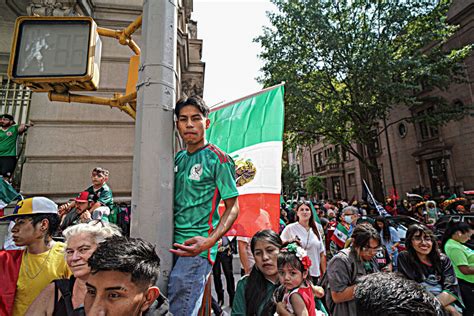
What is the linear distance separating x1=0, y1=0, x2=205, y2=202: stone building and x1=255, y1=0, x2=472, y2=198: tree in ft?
41.0

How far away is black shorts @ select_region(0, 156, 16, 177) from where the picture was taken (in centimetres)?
526

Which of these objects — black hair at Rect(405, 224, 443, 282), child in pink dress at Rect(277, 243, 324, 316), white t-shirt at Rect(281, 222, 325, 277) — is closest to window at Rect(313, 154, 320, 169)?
white t-shirt at Rect(281, 222, 325, 277)

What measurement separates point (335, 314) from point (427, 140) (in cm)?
2923

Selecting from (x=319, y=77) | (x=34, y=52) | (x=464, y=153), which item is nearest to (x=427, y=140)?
(x=464, y=153)

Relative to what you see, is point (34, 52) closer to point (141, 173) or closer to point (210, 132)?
point (141, 173)

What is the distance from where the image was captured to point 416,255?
3.78 metres

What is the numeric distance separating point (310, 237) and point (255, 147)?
2.36 metres

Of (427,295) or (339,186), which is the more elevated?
(339,186)

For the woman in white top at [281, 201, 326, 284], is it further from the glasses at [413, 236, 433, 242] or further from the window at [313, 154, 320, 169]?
the window at [313, 154, 320, 169]

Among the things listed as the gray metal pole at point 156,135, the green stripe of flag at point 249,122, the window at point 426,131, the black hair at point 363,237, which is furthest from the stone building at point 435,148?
the gray metal pole at point 156,135

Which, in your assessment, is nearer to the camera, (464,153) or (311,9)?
(311,9)

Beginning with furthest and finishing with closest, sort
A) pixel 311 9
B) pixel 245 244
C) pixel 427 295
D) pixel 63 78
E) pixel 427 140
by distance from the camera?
pixel 427 140, pixel 311 9, pixel 245 244, pixel 63 78, pixel 427 295

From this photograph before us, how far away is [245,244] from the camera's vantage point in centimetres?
434

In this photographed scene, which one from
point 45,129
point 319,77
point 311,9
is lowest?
point 45,129
